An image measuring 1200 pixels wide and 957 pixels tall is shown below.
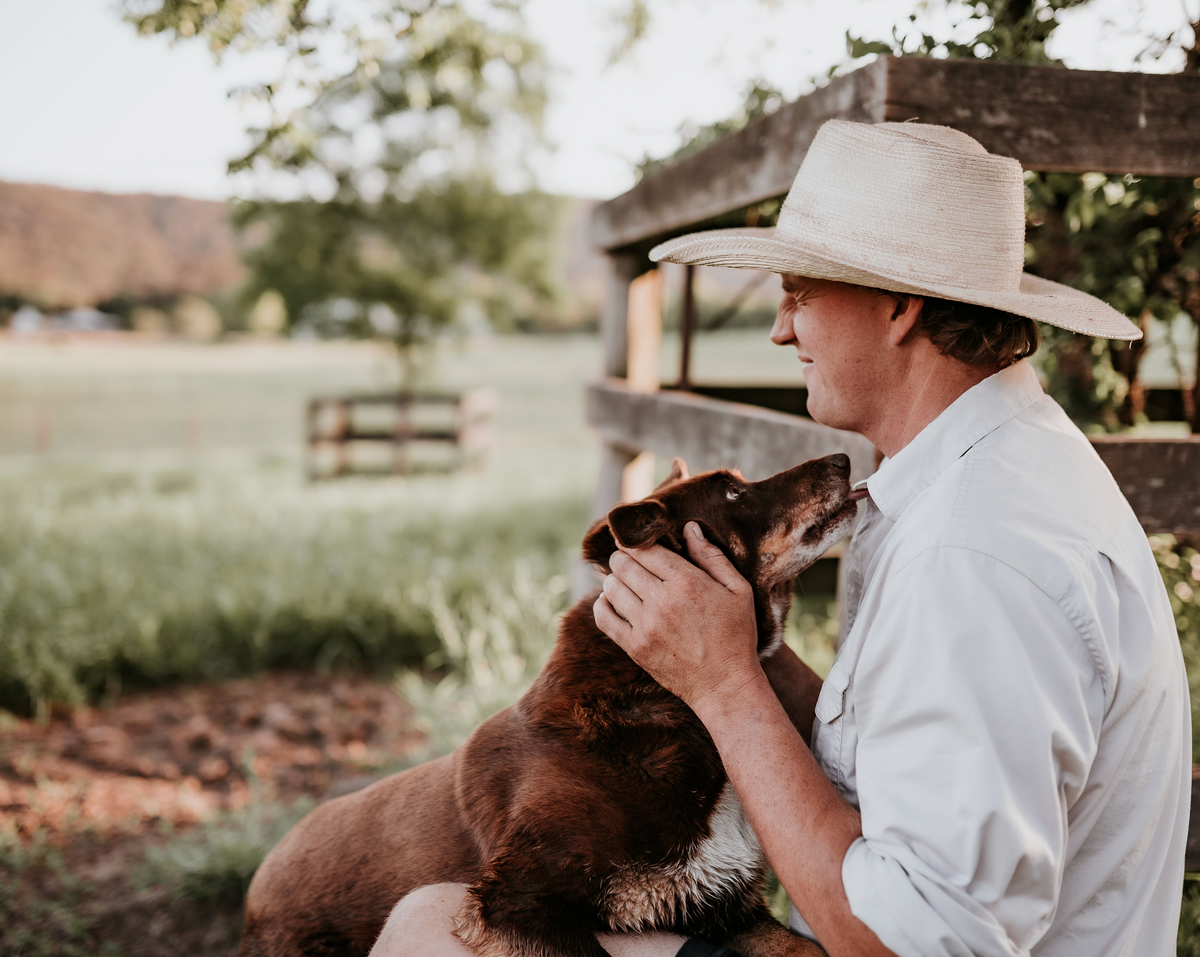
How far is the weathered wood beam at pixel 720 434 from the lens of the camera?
8.30 ft

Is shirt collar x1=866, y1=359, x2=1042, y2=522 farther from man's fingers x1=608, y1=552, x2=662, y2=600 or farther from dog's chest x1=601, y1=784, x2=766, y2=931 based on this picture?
dog's chest x1=601, y1=784, x2=766, y2=931

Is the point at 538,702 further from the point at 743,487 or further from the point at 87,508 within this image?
the point at 87,508

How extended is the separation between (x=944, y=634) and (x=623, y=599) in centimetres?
81

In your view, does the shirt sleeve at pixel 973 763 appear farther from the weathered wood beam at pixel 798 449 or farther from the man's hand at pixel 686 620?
the weathered wood beam at pixel 798 449

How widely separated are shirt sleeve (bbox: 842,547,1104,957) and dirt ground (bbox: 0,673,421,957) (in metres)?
3.08

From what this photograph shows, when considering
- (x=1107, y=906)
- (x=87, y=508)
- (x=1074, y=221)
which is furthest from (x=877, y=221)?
(x=87, y=508)

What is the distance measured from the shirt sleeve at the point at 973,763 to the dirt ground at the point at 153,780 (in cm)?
308

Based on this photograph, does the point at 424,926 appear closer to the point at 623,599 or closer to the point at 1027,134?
the point at 623,599

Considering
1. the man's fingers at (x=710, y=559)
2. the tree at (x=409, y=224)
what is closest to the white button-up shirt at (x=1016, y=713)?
the man's fingers at (x=710, y=559)

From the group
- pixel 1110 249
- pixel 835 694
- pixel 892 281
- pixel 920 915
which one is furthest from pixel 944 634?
pixel 1110 249

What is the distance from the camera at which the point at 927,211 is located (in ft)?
5.79

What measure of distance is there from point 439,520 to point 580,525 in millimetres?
1525

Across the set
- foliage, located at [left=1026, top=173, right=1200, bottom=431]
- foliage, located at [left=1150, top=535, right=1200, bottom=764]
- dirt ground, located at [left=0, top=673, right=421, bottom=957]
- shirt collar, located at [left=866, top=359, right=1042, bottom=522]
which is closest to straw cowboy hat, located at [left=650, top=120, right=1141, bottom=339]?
shirt collar, located at [left=866, top=359, right=1042, bottom=522]

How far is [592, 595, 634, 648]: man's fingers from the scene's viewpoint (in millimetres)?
1988
